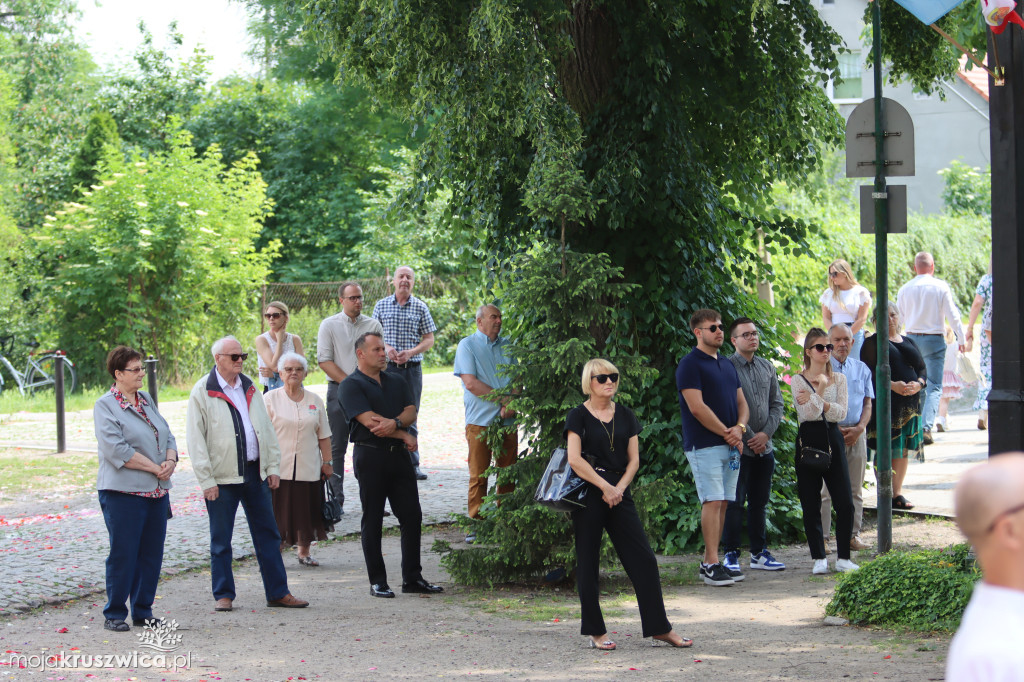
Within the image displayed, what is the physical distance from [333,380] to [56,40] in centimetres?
3578

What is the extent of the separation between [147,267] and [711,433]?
17.0 meters

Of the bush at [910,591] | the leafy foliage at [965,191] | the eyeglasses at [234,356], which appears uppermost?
the leafy foliage at [965,191]

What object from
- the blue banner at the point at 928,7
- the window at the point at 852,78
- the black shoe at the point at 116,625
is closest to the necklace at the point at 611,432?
the blue banner at the point at 928,7

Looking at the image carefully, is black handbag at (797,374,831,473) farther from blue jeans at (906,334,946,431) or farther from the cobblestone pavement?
blue jeans at (906,334,946,431)

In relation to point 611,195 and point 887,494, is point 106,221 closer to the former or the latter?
point 611,195

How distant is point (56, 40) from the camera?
4134 cm

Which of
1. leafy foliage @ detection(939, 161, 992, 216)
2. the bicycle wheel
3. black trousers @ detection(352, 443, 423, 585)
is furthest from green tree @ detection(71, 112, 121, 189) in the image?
black trousers @ detection(352, 443, 423, 585)

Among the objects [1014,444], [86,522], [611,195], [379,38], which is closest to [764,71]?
[611,195]

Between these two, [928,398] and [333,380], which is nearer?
[333,380]

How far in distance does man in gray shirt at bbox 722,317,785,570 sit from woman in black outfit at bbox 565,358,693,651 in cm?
183

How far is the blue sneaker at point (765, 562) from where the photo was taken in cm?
851

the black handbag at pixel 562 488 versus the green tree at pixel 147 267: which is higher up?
the green tree at pixel 147 267

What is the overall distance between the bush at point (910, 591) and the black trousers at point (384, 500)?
2.91m

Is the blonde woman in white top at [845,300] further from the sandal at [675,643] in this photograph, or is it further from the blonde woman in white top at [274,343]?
the sandal at [675,643]
